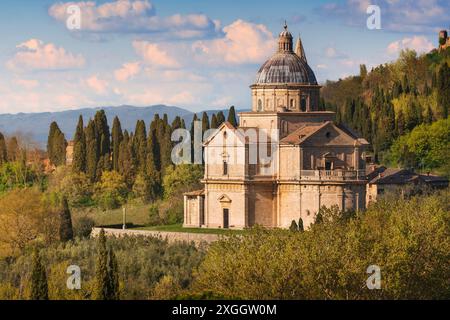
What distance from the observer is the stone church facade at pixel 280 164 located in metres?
65.2

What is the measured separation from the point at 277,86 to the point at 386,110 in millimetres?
24208

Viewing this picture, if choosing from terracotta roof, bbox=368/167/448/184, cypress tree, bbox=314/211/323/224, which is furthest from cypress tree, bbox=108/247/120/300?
A: terracotta roof, bbox=368/167/448/184

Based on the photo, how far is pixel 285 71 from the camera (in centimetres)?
6750

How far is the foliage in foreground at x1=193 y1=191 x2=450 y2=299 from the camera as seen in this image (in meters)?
44.9

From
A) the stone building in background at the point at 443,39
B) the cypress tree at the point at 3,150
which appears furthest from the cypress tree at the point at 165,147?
the stone building in background at the point at 443,39

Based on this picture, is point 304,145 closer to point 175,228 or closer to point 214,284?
point 175,228

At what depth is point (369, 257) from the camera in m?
47.3

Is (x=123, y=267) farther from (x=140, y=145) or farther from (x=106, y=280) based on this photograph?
(x=140, y=145)

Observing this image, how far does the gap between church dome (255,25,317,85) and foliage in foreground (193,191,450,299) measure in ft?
45.5

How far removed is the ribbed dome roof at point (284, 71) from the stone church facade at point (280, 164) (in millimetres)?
45

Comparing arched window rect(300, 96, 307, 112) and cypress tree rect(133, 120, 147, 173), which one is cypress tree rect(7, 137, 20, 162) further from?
arched window rect(300, 96, 307, 112)

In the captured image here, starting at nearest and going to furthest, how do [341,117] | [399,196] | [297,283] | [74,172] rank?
[297,283], [399,196], [74,172], [341,117]

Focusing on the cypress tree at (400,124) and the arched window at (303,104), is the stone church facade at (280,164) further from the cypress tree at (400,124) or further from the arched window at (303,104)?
the cypress tree at (400,124)
